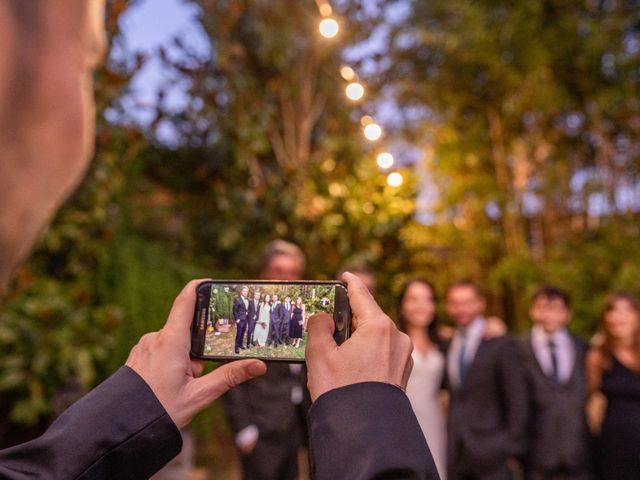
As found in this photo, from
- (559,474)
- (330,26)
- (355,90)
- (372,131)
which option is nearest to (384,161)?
(372,131)

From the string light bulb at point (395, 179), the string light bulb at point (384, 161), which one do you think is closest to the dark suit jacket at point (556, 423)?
the string light bulb at point (395, 179)

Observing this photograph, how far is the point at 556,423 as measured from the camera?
4023 mm

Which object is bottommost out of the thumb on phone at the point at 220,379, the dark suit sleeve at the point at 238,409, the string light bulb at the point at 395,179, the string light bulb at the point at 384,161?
the dark suit sleeve at the point at 238,409

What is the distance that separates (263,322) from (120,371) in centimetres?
40

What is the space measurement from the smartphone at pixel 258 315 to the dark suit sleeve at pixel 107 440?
0.32 metres

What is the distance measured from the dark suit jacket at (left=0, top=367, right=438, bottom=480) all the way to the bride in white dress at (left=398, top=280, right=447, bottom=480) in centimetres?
260

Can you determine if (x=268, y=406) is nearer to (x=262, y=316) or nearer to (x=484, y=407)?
(x=484, y=407)

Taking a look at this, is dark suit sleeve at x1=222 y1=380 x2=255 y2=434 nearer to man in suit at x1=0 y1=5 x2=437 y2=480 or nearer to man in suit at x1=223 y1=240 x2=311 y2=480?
man in suit at x1=223 y1=240 x2=311 y2=480

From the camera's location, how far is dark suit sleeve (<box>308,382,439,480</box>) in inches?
27.0

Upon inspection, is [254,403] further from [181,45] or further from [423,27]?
[423,27]

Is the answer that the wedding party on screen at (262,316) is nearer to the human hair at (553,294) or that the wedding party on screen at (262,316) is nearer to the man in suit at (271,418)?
the man in suit at (271,418)

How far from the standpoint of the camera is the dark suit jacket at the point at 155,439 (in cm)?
70

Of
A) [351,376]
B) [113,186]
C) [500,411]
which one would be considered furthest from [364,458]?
[113,186]

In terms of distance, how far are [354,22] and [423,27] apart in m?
3.00
